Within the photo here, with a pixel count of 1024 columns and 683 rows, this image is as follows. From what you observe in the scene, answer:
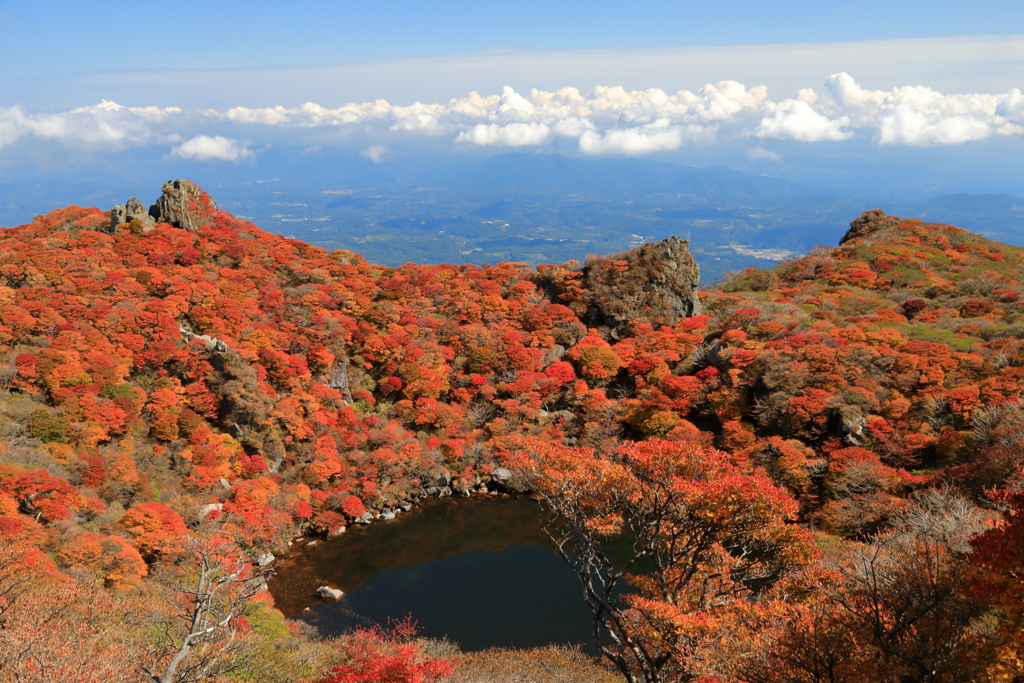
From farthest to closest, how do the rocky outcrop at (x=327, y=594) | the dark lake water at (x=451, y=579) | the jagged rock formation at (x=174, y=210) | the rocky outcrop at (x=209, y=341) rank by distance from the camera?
the jagged rock formation at (x=174, y=210) → the rocky outcrop at (x=209, y=341) → the rocky outcrop at (x=327, y=594) → the dark lake water at (x=451, y=579)

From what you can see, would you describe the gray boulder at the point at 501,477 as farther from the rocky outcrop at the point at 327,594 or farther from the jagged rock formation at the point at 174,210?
the jagged rock formation at the point at 174,210

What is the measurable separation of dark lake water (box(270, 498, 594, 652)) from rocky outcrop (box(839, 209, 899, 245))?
66.6 meters

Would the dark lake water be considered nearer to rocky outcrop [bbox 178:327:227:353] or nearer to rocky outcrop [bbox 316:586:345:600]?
rocky outcrop [bbox 316:586:345:600]

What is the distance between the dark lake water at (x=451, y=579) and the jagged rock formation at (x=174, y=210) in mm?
42138

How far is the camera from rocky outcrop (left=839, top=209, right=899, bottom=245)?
249 ft

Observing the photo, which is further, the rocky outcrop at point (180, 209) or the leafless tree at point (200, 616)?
the rocky outcrop at point (180, 209)

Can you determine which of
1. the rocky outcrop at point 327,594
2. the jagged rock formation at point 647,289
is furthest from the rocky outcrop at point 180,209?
the rocky outcrop at point 327,594

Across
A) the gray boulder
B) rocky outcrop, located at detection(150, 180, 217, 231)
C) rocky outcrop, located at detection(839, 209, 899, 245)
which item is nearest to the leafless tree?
the gray boulder

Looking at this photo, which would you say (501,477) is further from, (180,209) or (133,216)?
(133,216)

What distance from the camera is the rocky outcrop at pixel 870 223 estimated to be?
75938 millimetres

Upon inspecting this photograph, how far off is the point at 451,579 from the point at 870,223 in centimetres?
7818

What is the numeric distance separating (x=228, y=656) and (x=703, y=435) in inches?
1243

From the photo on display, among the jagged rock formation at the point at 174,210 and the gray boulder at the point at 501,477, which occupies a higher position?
the jagged rock formation at the point at 174,210

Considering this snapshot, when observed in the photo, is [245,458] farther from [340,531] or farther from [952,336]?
[952,336]
